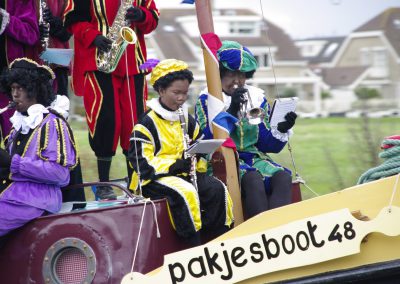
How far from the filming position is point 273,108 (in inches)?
252

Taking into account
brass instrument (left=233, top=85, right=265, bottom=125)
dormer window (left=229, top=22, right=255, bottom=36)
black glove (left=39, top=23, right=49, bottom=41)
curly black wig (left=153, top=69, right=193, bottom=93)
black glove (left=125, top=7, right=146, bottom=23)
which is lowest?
dormer window (left=229, top=22, right=255, bottom=36)

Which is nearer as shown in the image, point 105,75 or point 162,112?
point 162,112

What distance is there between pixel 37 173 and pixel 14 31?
1.35m

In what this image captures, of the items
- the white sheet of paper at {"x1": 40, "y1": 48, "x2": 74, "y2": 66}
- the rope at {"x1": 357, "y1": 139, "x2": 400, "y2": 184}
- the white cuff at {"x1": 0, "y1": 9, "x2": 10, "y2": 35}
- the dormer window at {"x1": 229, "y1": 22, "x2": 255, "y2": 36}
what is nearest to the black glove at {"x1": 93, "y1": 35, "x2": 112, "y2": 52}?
the white sheet of paper at {"x1": 40, "y1": 48, "x2": 74, "y2": 66}

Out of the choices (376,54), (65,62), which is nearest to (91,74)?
(65,62)

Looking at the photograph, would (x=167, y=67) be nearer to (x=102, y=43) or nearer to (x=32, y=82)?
(x=32, y=82)

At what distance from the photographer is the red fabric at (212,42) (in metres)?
6.11

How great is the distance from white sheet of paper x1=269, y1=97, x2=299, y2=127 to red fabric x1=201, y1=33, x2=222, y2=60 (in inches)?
19.6

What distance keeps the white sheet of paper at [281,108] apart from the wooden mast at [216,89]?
402 mm

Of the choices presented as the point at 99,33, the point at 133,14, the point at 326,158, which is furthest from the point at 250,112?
the point at 326,158

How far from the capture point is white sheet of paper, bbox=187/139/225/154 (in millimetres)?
5652

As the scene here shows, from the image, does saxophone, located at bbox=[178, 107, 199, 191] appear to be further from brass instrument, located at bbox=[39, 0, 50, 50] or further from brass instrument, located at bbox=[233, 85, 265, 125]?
brass instrument, located at bbox=[39, 0, 50, 50]

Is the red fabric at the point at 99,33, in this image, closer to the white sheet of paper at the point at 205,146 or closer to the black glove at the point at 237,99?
the black glove at the point at 237,99

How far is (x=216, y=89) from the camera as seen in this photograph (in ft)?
20.1
